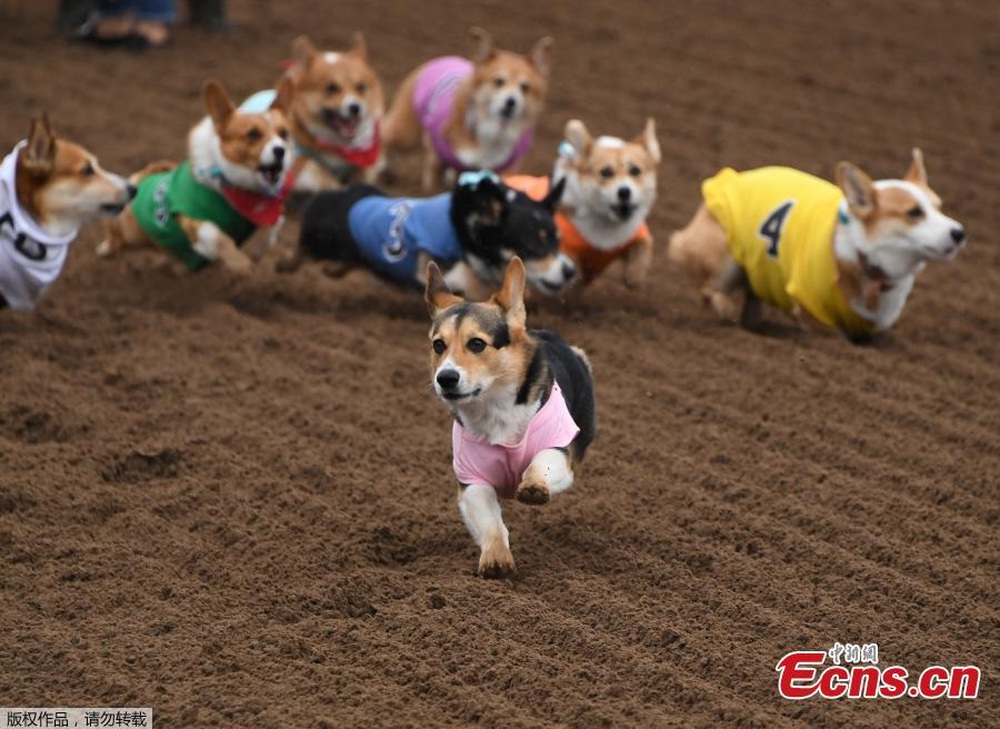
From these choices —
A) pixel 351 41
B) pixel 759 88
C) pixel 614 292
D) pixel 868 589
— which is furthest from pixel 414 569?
pixel 351 41

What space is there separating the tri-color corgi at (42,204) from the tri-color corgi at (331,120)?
216 cm

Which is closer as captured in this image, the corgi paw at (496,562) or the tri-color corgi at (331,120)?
the corgi paw at (496,562)

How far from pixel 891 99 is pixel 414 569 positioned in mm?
7824

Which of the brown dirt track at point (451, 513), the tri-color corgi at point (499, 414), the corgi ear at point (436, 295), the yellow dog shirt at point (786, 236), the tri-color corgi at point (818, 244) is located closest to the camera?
the brown dirt track at point (451, 513)

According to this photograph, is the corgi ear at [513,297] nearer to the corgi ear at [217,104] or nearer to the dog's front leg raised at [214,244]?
the dog's front leg raised at [214,244]

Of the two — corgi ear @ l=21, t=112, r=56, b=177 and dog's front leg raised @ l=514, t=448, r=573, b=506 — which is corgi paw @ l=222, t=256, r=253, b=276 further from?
dog's front leg raised @ l=514, t=448, r=573, b=506

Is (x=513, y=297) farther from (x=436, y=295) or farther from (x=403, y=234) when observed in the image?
(x=403, y=234)

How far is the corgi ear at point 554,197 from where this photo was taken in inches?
297

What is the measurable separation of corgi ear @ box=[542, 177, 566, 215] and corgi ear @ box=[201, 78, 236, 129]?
176 cm

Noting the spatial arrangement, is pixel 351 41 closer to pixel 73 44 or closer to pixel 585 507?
pixel 73 44

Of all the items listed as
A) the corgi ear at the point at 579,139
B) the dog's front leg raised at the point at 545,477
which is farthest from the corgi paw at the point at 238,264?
the dog's front leg raised at the point at 545,477

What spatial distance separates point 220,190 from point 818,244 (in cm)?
308

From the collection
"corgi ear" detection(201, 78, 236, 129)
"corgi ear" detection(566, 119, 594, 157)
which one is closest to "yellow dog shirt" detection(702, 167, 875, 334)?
"corgi ear" detection(566, 119, 594, 157)

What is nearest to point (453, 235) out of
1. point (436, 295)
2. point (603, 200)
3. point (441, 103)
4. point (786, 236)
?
point (603, 200)
